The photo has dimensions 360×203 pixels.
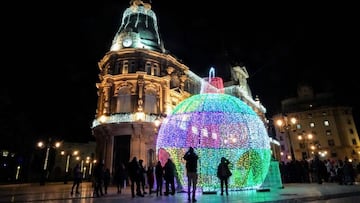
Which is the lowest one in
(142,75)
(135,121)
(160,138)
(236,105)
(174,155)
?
(174,155)

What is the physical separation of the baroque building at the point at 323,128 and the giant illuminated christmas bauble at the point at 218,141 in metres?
51.7

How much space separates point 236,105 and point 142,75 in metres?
17.9

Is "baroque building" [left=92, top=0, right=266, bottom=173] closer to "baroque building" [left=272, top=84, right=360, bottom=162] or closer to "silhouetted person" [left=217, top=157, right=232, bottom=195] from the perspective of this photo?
"silhouetted person" [left=217, top=157, right=232, bottom=195]

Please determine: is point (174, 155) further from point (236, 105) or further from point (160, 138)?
point (236, 105)

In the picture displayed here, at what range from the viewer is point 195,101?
1334 centimetres

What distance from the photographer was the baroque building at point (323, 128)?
60969mm

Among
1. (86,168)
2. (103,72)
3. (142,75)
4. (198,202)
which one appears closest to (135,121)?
(142,75)

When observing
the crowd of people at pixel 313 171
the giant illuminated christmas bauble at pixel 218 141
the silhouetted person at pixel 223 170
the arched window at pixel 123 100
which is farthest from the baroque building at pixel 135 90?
the silhouetted person at pixel 223 170

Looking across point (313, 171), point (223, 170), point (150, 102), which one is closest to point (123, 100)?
point (150, 102)

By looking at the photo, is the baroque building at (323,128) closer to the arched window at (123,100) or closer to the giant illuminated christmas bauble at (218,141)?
the arched window at (123,100)

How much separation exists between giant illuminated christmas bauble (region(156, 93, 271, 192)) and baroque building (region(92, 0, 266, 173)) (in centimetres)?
1134

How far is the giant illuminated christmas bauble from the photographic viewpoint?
11.7 metres

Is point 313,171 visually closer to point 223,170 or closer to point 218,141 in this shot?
point 218,141

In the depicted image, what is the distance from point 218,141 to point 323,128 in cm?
6441
